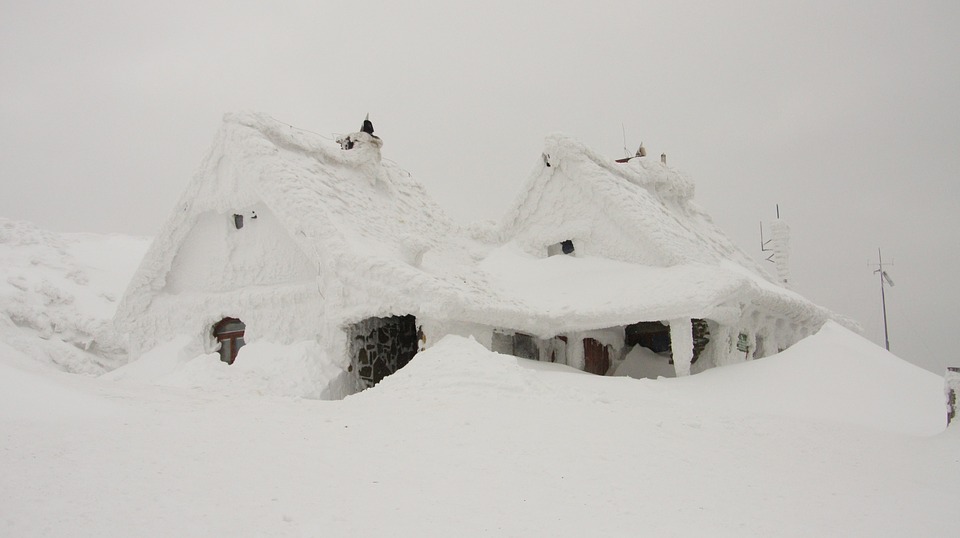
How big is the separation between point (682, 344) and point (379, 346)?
6509 millimetres

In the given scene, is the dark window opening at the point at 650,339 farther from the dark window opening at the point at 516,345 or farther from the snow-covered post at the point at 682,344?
the snow-covered post at the point at 682,344

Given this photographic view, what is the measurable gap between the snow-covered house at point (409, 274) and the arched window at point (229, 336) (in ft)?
0.12

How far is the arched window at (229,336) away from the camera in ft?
49.2

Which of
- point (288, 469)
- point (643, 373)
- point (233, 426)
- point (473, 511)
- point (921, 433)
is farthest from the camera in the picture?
point (643, 373)

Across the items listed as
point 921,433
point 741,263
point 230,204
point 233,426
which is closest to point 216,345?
point 230,204

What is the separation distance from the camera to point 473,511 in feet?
17.0

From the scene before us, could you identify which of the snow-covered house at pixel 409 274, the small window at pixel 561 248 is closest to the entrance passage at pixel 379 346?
the snow-covered house at pixel 409 274

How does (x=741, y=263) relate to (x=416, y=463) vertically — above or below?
above

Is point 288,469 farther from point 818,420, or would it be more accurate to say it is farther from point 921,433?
point 921,433

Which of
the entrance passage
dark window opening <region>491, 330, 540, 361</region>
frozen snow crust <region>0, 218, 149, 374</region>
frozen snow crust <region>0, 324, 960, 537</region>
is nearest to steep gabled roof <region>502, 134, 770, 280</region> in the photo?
dark window opening <region>491, 330, 540, 361</region>

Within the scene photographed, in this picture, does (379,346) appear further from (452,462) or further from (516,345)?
(452,462)

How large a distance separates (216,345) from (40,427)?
1015 centimetres

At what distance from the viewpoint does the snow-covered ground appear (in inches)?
181

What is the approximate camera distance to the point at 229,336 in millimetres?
15062
